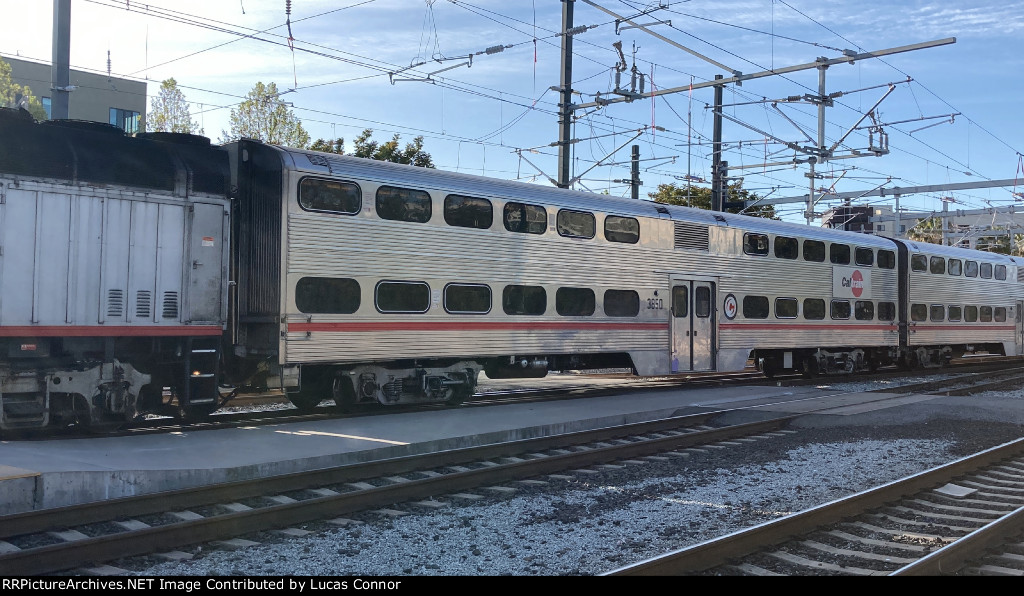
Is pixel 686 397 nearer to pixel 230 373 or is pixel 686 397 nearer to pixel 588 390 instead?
pixel 588 390

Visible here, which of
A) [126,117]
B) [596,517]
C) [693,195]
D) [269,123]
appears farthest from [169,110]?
[596,517]

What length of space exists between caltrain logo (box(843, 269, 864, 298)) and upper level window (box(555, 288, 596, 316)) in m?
9.80

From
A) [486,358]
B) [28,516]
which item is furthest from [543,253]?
[28,516]

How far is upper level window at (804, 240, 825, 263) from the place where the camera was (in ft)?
69.9

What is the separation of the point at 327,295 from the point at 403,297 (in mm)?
1370

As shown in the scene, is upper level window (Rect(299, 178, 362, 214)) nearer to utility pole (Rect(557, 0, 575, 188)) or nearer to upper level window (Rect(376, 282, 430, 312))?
upper level window (Rect(376, 282, 430, 312))

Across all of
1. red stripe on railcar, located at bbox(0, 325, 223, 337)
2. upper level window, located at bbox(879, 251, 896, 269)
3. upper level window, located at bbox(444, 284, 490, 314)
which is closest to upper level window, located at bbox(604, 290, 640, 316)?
upper level window, located at bbox(444, 284, 490, 314)

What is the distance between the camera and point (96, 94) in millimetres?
46781

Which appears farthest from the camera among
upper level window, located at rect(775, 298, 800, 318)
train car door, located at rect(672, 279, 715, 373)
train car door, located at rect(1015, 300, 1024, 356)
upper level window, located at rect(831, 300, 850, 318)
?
train car door, located at rect(1015, 300, 1024, 356)

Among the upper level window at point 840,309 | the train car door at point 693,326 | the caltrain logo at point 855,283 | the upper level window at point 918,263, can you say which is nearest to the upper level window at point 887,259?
the upper level window at point 918,263

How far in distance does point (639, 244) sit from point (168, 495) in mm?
11666

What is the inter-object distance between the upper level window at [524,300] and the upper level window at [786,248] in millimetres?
7945
